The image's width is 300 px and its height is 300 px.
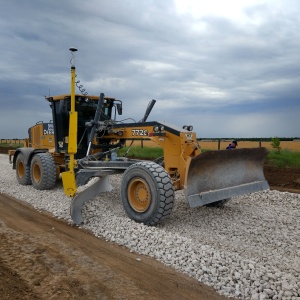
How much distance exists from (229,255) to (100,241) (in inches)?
82.7

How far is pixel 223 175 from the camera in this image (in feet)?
23.7

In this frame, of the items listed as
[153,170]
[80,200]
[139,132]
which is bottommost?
[80,200]

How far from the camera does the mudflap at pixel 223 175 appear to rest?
6.51 meters

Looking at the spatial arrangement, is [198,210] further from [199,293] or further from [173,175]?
[199,293]

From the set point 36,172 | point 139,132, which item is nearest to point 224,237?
point 139,132

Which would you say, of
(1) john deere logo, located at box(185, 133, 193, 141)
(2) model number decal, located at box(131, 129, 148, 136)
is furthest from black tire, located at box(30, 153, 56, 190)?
(1) john deere logo, located at box(185, 133, 193, 141)

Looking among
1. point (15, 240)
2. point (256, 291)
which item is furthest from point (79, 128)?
point (256, 291)

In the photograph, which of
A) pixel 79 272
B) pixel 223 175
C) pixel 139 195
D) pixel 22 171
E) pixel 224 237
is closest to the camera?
pixel 79 272

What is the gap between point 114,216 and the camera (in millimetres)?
6922

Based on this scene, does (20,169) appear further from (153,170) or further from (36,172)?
(153,170)

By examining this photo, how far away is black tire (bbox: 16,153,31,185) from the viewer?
1122cm

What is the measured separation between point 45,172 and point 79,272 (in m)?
6.11

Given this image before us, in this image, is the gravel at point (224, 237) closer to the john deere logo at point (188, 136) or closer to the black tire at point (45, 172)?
the black tire at point (45, 172)

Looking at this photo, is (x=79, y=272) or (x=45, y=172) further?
(x=45, y=172)
